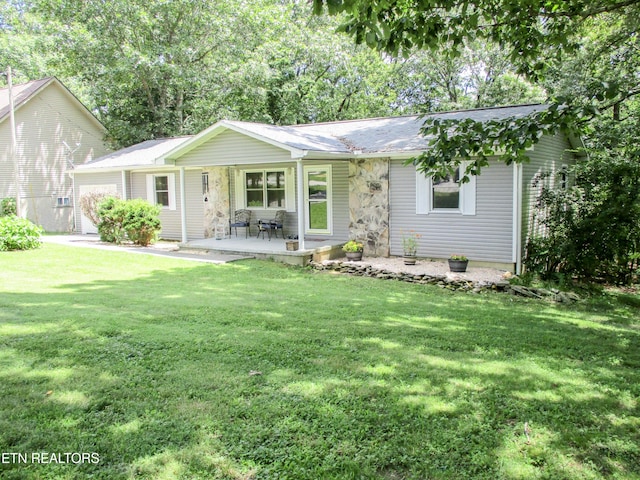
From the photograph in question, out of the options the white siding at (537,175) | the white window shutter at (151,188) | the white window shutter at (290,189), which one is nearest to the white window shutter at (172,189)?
the white window shutter at (151,188)

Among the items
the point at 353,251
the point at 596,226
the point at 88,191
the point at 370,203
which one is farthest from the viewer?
the point at 88,191

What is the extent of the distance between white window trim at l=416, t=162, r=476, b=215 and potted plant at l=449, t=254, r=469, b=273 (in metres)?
1.22

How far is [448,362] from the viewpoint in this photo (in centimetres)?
457

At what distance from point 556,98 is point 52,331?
545 cm

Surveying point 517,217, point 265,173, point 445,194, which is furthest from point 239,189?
point 517,217

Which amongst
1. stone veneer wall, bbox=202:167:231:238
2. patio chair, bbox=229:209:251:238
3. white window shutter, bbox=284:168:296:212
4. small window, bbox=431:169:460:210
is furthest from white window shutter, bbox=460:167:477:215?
stone veneer wall, bbox=202:167:231:238

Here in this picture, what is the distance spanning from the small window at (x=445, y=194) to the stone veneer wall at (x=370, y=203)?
118 centimetres

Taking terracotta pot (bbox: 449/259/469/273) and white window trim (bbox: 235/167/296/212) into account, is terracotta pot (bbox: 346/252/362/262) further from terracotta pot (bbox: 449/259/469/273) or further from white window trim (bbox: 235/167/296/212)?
white window trim (bbox: 235/167/296/212)

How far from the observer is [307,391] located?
3756 mm

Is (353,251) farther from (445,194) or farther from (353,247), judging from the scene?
(445,194)

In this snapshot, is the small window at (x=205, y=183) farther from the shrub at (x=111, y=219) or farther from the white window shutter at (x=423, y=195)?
the white window shutter at (x=423, y=195)

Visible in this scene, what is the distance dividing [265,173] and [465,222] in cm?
634

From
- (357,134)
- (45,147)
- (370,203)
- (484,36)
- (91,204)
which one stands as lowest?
(370,203)

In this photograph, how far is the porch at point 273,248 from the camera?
11844mm
